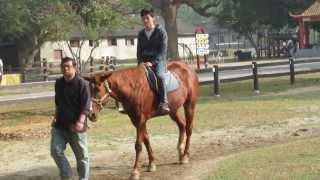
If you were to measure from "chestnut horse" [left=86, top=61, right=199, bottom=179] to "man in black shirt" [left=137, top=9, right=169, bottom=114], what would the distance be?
0.16 m

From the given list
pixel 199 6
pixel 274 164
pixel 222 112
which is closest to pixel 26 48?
pixel 199 6

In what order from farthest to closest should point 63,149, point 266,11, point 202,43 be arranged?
point 266,11 < point 202,43 < point 63,149

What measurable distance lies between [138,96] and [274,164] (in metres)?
2.27

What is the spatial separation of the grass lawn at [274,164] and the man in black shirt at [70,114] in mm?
1904

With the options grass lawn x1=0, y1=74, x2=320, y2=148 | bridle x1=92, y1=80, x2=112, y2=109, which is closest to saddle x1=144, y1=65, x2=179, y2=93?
bridle x1=92, y1=80, x2=112, y2=109

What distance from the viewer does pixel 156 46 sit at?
10.4m

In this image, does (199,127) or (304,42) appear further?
(304,42)

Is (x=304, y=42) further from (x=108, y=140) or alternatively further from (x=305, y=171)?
(x=305, y=171)

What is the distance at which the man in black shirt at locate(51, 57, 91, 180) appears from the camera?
8.49 m

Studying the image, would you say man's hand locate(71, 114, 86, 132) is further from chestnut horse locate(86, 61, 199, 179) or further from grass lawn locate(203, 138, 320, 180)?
grass lawn locate(203, 138, 320, 180)

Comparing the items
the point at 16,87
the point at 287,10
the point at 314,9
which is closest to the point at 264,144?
the point at 16,87

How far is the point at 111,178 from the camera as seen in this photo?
32.7 ft

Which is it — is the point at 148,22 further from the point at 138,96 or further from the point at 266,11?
the point at 266,11

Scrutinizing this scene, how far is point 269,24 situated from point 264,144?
53.9 m
